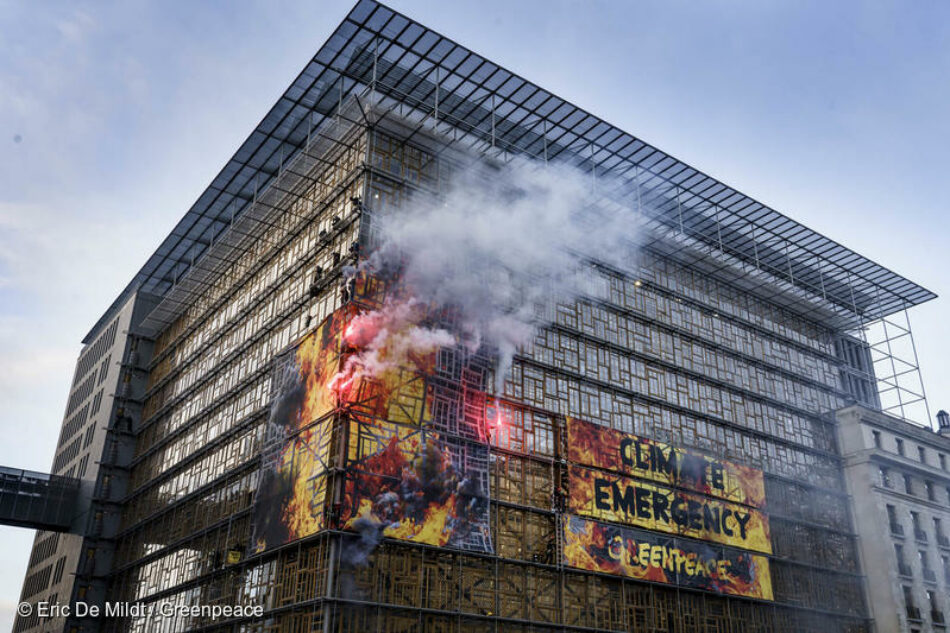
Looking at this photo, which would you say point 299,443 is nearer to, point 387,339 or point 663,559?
point 387,339

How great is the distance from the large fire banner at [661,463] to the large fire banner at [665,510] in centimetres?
53

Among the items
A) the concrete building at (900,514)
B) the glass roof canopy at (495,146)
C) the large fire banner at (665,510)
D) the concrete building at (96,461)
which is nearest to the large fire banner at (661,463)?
the large fire banner at (665,510)

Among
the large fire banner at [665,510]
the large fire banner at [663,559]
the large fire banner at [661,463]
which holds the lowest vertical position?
the large fire banner at [663,559]

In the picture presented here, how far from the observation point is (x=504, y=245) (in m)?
45.9

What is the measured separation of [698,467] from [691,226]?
16.0 meters

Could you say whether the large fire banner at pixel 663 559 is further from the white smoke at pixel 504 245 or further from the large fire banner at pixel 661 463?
the white smoke at pixel 504 245

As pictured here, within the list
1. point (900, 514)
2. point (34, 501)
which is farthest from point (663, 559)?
point (34, 501)

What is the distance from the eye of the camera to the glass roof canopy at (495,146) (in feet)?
144

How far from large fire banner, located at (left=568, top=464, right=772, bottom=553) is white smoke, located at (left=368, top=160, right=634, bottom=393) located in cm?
712

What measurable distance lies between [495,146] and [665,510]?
73.0ft

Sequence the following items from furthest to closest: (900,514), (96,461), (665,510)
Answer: (96,461)
(900,514)
(665,510)

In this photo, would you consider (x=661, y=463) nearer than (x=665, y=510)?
No

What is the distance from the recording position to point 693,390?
52.1 m

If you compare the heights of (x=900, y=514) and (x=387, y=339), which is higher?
(x=387, y=339)
